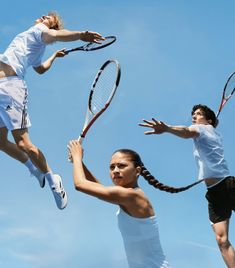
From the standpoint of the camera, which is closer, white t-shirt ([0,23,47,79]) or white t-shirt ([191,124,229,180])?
white t-shirt ([0,23,47,79])

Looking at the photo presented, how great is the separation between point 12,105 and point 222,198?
3913mm

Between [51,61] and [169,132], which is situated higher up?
[51,61]

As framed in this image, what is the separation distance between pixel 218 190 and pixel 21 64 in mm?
3964

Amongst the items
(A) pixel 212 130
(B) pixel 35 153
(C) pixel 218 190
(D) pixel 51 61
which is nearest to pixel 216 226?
(C) pixel 218 190

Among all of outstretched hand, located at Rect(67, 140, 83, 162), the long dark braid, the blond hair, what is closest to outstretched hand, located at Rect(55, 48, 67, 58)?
the blond hair

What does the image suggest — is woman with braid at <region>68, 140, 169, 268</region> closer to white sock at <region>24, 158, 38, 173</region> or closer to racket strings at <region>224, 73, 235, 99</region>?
white sock at <region>24, 158, 38, 173</region>

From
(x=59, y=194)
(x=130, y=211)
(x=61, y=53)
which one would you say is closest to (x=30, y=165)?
(x=59, y=194)

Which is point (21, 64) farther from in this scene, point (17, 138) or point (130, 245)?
point (130, 245)

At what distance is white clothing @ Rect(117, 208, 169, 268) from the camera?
17.0 feet

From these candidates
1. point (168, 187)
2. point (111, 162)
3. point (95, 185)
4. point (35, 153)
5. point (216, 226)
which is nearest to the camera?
point (95, 185)

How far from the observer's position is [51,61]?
9.08 metres

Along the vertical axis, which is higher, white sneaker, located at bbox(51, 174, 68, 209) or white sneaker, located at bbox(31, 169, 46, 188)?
white sneaker, located at bbox(31, 169, 46, 188)

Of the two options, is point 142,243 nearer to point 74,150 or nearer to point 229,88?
point 74,150

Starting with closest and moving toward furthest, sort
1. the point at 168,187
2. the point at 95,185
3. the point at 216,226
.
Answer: the point at 95,185 → the point at 168,187 → the point at 216,226
